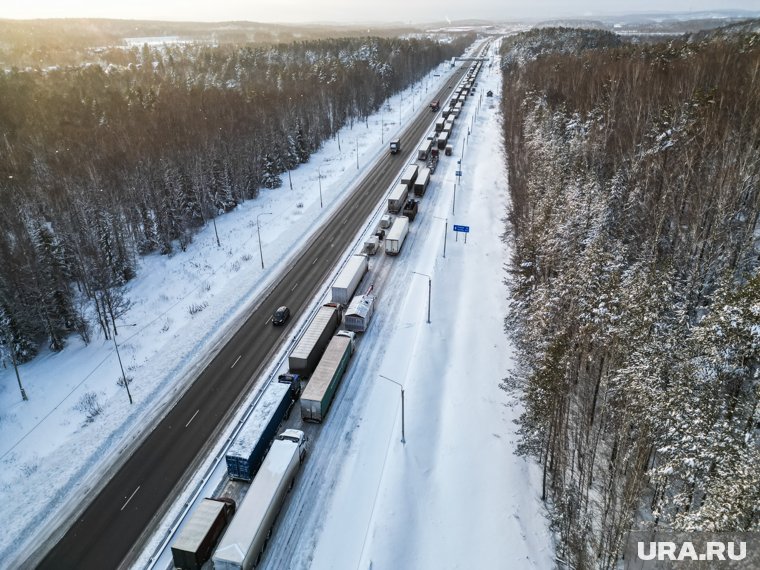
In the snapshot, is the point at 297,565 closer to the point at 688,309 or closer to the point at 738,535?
the point at 738,535

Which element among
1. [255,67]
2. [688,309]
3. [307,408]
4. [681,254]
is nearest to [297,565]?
[307,408]

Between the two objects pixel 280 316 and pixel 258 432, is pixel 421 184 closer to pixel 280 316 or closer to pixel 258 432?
pixel 280 316

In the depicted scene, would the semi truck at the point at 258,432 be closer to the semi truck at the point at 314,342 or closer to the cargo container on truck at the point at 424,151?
the semi truck at the point at 314,342

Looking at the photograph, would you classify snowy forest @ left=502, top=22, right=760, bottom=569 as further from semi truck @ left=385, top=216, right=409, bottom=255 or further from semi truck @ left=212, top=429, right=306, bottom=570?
semi truck @ left=212, top=429, right=306, bottom=570

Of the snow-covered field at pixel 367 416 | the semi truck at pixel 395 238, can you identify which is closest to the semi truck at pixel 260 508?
the snow-covered field at pixel 367 416

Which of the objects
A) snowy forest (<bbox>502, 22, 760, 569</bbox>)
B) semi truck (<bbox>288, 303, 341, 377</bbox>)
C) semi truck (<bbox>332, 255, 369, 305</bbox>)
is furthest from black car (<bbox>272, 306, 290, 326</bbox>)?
snowy forest (<bbox>502, 22, 760, 569</bbox>)
